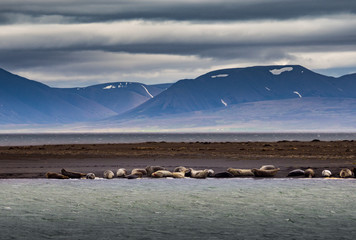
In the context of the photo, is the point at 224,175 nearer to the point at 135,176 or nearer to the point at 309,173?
the point at 309,173

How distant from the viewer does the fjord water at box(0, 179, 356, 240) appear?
25312mm

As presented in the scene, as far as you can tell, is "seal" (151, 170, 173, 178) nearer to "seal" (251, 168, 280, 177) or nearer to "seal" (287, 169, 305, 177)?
"seal" (251, 168, 280, 177)

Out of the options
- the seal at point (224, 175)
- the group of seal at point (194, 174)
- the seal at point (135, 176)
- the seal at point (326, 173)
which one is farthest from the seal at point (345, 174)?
the seal at point (135, 176)

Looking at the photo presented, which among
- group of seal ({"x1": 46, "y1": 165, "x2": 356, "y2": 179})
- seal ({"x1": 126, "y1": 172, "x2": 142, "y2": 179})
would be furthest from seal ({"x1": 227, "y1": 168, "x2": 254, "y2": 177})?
seal ({"x1": 126, "y1": 172, "x2": 142, "y2": 179})

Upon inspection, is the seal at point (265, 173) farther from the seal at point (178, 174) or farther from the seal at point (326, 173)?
the seal at point (178, 174)

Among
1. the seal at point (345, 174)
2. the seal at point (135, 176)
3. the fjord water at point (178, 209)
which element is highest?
the seal at point (345, 174)

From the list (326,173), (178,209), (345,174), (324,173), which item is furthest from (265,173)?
(178,209)

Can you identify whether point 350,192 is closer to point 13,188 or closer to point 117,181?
point 117,181

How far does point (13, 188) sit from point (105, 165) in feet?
66.4

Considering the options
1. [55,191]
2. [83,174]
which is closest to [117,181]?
[83,174]

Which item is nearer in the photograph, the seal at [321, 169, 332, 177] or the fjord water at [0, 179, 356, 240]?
the fjord water at [0, 179, 356, 240]

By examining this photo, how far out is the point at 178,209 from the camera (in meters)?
31.7

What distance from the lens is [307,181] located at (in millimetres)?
45812

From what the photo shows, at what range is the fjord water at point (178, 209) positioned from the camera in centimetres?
2531
